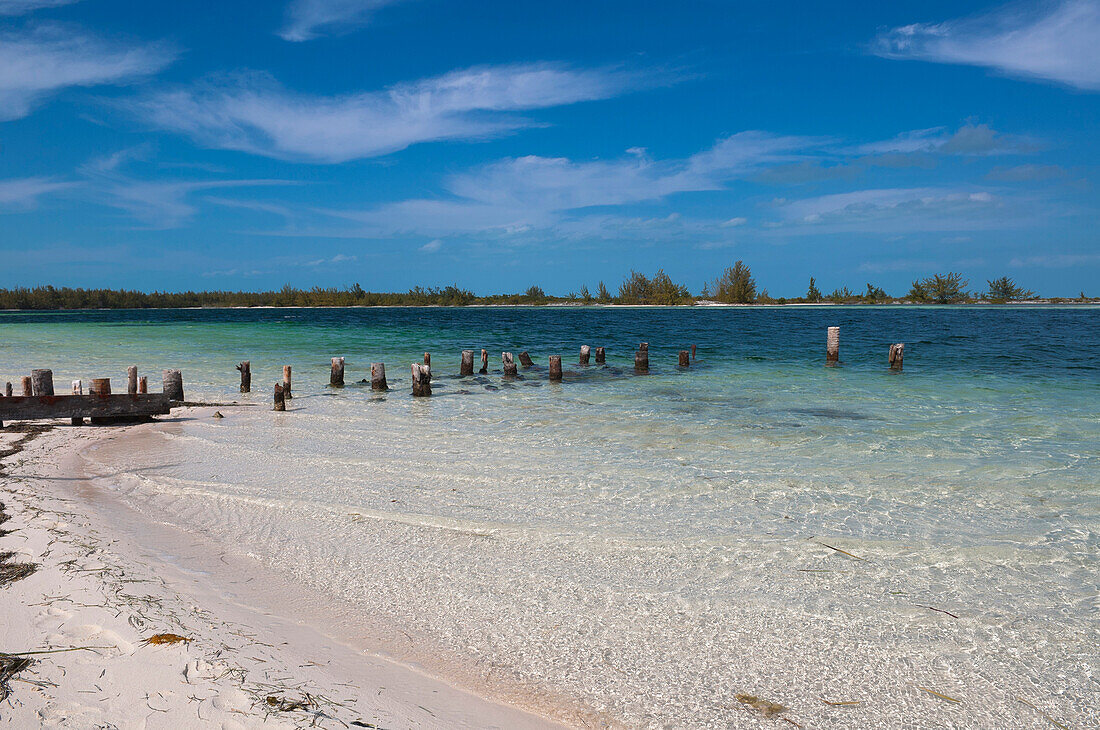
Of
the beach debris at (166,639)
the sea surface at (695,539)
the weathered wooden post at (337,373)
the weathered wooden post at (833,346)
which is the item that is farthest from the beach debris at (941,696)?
the weathered wooden post at (833,346)

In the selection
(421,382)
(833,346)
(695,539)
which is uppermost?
(833,346)

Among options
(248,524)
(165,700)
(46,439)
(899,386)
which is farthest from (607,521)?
(899,386)

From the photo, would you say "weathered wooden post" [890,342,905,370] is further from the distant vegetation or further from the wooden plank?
the distant vegetation

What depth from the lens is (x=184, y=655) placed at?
335 cm

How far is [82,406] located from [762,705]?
38.9ft

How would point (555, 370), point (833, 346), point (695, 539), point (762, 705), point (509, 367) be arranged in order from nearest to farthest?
point (762, 705), point (695, 539), point (555, 370), point (509, 367), point (833, 346)

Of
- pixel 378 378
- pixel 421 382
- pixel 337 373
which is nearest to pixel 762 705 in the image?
pixel 421 382

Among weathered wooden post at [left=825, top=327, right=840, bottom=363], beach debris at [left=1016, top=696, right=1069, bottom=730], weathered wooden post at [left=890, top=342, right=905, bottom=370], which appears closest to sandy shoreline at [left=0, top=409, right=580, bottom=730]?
beach debris at [left=1016, top=696, right=1069, bottom=730]

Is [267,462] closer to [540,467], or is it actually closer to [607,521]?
[540,467]

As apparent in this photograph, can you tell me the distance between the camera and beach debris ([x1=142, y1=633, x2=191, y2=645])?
11.4 ft

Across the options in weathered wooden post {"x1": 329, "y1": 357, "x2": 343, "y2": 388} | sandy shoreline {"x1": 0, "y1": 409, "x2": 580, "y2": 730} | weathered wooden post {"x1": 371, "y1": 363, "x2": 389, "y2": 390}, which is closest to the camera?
sandy shoreline {"x1": 0, "y1": 409, "x2": 580, "y2": 730}

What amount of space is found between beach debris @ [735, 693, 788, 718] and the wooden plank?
11.6 meters

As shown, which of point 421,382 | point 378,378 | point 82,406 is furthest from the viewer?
point 378,378

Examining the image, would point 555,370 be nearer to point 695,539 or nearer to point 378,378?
point 378,378
